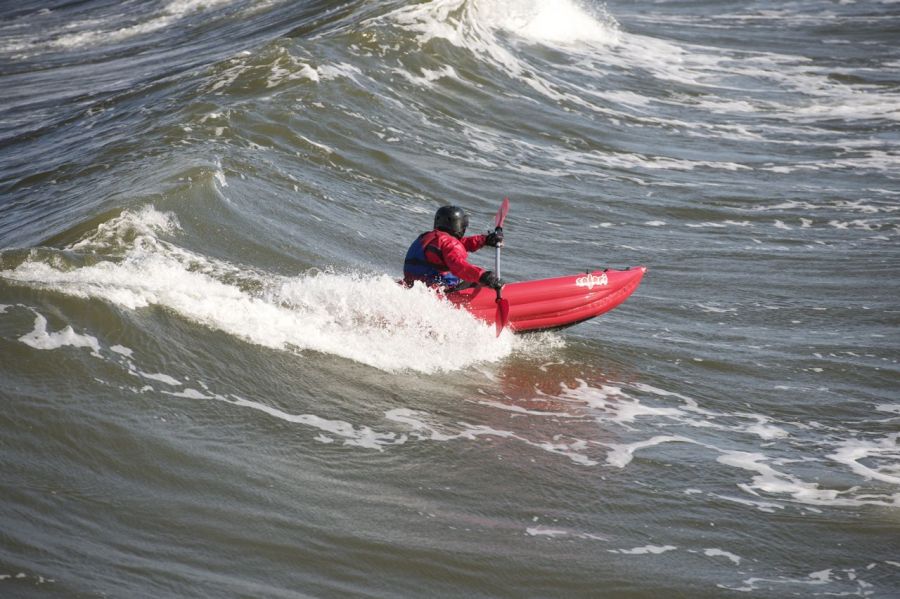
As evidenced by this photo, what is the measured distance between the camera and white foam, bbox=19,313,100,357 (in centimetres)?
665

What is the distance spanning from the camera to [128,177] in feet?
38.1

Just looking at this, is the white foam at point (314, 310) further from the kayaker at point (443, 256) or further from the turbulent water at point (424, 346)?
the kayaker at point (443, 256)

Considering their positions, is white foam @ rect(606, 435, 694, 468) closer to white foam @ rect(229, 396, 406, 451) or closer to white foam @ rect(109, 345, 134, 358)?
white foam @ rect(229, 396, 406, 451)

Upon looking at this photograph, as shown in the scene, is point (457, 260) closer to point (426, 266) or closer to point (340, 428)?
point (426, 266)

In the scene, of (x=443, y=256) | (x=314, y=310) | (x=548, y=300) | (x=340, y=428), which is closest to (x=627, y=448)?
(x=340, y=428)

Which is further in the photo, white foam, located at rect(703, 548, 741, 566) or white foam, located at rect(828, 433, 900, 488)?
white foam, located at rect(828, 433, 900, 488)

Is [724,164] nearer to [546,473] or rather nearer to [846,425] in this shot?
[846,425]

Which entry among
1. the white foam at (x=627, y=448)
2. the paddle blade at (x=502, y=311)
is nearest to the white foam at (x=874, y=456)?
the white foam at (x=627, y=448)

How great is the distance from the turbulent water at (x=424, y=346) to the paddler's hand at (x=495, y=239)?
81cm

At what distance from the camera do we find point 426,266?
837cm

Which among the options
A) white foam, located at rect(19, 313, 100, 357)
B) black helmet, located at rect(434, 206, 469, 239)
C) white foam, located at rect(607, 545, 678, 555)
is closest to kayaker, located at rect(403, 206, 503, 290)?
black helmet, located at rect(434, 206, 469, 239)

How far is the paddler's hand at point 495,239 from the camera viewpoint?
28.1 feet

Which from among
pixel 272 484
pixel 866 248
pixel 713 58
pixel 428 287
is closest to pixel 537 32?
pixel 713 58

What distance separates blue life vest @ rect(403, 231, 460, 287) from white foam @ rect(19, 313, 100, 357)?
8.75 ft
